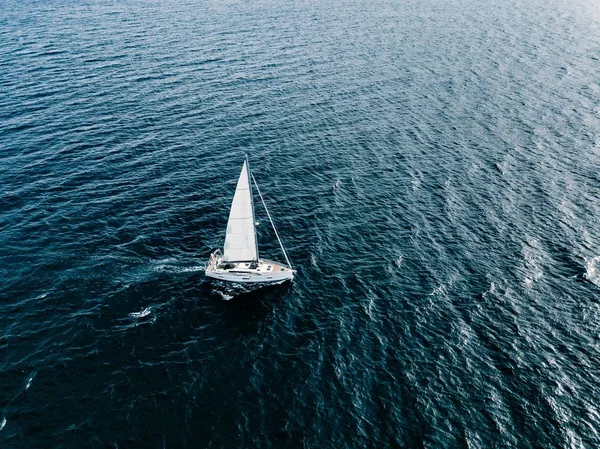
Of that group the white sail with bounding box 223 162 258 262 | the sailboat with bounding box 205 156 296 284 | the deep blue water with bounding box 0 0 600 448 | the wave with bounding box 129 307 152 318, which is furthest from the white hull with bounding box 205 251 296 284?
the wave with bounding box 129 307 152 318

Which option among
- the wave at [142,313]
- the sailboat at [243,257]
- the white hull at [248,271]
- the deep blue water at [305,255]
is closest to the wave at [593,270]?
the deep blue water at [305,255]

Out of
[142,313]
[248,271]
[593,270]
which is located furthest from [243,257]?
[593,270]

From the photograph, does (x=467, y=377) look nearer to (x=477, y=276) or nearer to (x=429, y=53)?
(x=477, y=276)

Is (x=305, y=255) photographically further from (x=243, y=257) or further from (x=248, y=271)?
(x=243, y=257)

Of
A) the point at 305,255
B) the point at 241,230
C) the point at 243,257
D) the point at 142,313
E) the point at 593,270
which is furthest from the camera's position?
the point at 305,255

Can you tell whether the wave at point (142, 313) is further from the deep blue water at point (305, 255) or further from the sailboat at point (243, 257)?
the sailboat at point (243, 257)

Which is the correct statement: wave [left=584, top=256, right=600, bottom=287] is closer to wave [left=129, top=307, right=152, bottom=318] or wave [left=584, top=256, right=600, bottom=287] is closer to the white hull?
the white hull
